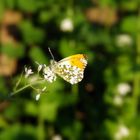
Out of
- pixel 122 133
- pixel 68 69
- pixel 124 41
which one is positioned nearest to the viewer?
pixel 68 69

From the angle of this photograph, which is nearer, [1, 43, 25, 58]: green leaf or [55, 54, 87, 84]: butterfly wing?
[55, 54, 87, 84]: butterfly wing

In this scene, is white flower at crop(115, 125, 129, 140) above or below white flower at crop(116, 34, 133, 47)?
below

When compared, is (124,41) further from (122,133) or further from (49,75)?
(49,75)

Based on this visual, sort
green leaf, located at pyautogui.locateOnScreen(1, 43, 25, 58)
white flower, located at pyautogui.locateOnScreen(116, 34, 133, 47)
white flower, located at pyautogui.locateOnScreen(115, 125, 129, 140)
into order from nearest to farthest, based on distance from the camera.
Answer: white flower, located at pyautogui.locateOnScreen(115, 125, 129, 140), white flower, located at pyautogui.locateOnScreen(116, 34, 133, 47), green leaf, located at pyautogui.locateOnScreen(1, 43, 25, 58)

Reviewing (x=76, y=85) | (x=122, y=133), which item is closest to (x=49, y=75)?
(x=122, y=133)

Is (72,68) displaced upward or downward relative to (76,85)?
upward

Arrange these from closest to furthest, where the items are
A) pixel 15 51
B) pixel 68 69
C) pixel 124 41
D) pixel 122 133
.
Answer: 1. pixel 68 69
2. pixel 122 133
3. pixel 124 41
4. pixel 15 51

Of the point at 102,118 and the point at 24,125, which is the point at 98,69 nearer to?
the point at 102,118

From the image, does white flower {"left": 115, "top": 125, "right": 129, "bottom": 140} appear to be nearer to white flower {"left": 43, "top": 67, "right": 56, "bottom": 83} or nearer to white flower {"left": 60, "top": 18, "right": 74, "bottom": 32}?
white flower {"left": 60, "top": 18, "right": 74, "bottom": 32}

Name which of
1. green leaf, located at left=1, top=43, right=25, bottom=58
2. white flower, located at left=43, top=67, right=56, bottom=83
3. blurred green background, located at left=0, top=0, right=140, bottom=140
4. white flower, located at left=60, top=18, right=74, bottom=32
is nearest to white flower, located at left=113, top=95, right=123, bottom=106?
→ blurred green background, located at left=0, top=0, right=140, bottom=140
